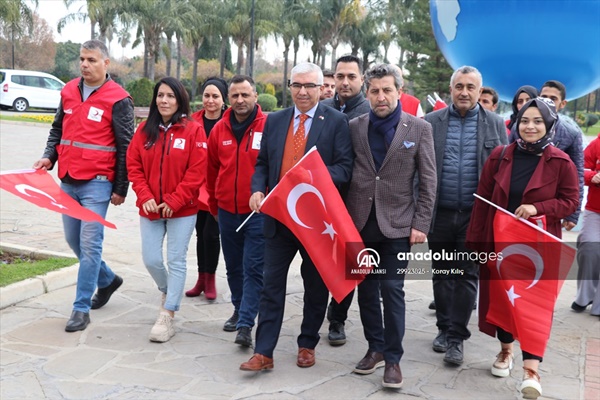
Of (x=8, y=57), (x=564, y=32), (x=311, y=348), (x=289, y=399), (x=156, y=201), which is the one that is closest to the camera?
(x=289, y=399)

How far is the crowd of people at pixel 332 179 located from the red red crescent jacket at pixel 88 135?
11mm

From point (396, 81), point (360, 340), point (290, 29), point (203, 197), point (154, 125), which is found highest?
point (290, 29)

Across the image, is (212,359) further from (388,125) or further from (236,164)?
Answer: (388,125)

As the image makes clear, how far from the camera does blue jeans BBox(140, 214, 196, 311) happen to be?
16.5 ft

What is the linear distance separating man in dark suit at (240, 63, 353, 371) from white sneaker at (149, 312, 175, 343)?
0.87 m

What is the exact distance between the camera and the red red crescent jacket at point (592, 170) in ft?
20.0

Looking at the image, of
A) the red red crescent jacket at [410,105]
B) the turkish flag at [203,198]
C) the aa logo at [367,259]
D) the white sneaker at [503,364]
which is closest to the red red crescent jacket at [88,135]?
the turkish flag at [203,198]

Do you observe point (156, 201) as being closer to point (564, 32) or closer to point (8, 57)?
point (564, 32)

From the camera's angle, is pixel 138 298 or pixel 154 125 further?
pixel 138 298

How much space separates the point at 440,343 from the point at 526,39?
4119 millimetres

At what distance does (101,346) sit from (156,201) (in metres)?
1.11

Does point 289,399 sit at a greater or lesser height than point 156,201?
lesser

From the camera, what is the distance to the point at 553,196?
4301mm

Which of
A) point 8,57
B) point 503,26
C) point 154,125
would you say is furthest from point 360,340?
point 8,57
